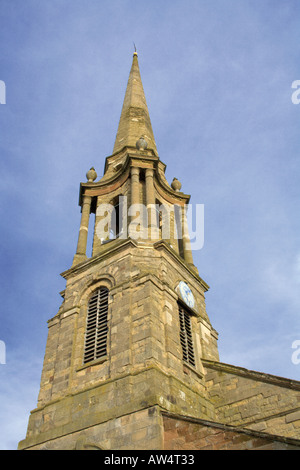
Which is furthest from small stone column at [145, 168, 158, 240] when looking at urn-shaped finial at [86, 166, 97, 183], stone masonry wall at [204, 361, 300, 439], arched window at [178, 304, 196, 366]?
stone masonry wall at [204, 361, 300, 439]

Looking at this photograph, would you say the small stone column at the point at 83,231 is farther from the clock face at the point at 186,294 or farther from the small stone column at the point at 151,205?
the clock face at the point at 186,294

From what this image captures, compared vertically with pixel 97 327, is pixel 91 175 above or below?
above

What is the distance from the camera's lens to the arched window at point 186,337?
18.0m

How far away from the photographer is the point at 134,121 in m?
31.5

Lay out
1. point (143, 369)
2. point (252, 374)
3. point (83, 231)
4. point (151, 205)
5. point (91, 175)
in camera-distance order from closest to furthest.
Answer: point (143, 369), point (252, 374), point (151, 205), point (83, 231), point (91, 175)

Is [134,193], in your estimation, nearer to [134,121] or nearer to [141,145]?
[141,145]

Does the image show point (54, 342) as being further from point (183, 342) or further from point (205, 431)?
point (205, 431)

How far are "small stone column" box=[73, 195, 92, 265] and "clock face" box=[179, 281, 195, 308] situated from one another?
5.19 m

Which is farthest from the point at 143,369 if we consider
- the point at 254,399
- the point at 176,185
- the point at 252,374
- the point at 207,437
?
the point at 176,185

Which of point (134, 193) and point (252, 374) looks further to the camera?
point (134, 193)

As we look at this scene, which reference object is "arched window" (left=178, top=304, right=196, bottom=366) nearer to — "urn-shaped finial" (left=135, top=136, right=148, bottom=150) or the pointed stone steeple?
"urn-shaped finial" (left=135, top=136, right=148, bottom=150)

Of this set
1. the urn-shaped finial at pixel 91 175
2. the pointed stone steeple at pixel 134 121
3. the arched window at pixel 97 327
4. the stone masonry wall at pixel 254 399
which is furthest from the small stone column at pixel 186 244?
the stone masonry wall at pixel 254 399

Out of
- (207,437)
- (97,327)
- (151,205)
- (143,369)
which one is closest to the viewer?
(207,437)

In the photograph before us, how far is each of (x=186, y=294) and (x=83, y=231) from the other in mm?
6753
